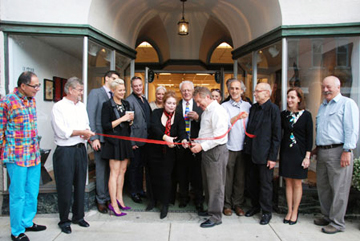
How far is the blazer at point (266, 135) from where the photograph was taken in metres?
3.83

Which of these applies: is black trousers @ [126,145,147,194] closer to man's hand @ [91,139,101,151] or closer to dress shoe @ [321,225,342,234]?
man's hand @ [91,139,101,151]

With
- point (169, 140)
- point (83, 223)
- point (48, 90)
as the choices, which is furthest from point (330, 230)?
point (48, 90)

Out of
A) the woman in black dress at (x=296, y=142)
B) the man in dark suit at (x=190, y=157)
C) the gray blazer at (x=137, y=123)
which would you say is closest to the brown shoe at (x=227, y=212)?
the man in dark suit at (x=190, y=157)

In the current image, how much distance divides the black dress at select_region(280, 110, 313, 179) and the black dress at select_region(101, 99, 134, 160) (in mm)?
2174

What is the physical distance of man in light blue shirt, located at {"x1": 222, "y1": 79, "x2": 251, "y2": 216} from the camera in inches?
163

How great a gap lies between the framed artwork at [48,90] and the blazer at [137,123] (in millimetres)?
1745

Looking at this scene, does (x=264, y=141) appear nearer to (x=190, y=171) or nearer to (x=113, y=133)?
(x=190, y=171)

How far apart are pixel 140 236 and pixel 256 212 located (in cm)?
178

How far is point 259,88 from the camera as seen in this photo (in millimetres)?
3914

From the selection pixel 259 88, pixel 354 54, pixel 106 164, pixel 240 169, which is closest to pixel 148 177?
pixel 106 164

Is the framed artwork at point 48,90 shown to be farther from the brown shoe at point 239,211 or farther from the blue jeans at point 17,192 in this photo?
the brown shoe at point 239,211

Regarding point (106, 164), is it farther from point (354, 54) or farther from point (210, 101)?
point (354, 54)

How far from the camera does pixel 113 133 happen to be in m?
3.96

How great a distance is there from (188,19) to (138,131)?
16.9ft
